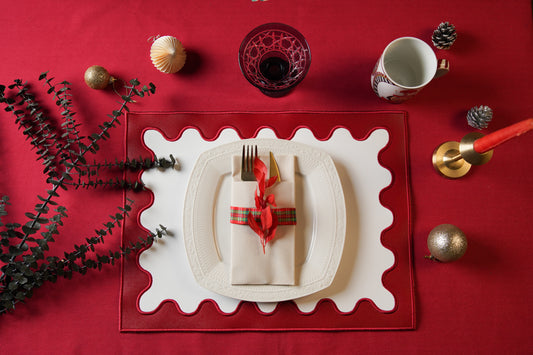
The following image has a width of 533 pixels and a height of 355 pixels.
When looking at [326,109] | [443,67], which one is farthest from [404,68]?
[326,109]

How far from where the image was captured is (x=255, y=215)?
660mm

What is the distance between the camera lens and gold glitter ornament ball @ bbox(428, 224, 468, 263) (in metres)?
0.65

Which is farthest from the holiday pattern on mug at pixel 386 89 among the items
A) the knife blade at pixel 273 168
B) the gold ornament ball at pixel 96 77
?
the gold ornament ball at pixel 96 77

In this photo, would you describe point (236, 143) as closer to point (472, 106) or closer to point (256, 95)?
point (256, 95)

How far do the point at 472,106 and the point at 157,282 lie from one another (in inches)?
30.6

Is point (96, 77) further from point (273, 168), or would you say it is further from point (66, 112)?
point (273, 168)

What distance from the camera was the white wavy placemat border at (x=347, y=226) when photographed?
70 centimetres

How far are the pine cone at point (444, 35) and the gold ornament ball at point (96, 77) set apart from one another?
0.71 meters

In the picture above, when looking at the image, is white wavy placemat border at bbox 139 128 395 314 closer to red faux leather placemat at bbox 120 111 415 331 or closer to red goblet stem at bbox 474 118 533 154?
red faux leather placemat at bbox 120 111 415 331

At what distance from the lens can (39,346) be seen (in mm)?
707

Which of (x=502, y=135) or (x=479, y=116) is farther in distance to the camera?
(x=479, y=116)

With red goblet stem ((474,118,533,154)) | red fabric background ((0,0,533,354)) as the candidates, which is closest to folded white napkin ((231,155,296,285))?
red fabric background ((0,0,533,354))

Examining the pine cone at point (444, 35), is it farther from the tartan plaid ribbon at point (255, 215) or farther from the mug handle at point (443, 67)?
the tartan plaid ribbon at point (255, 215)

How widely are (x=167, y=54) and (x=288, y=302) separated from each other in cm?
56
